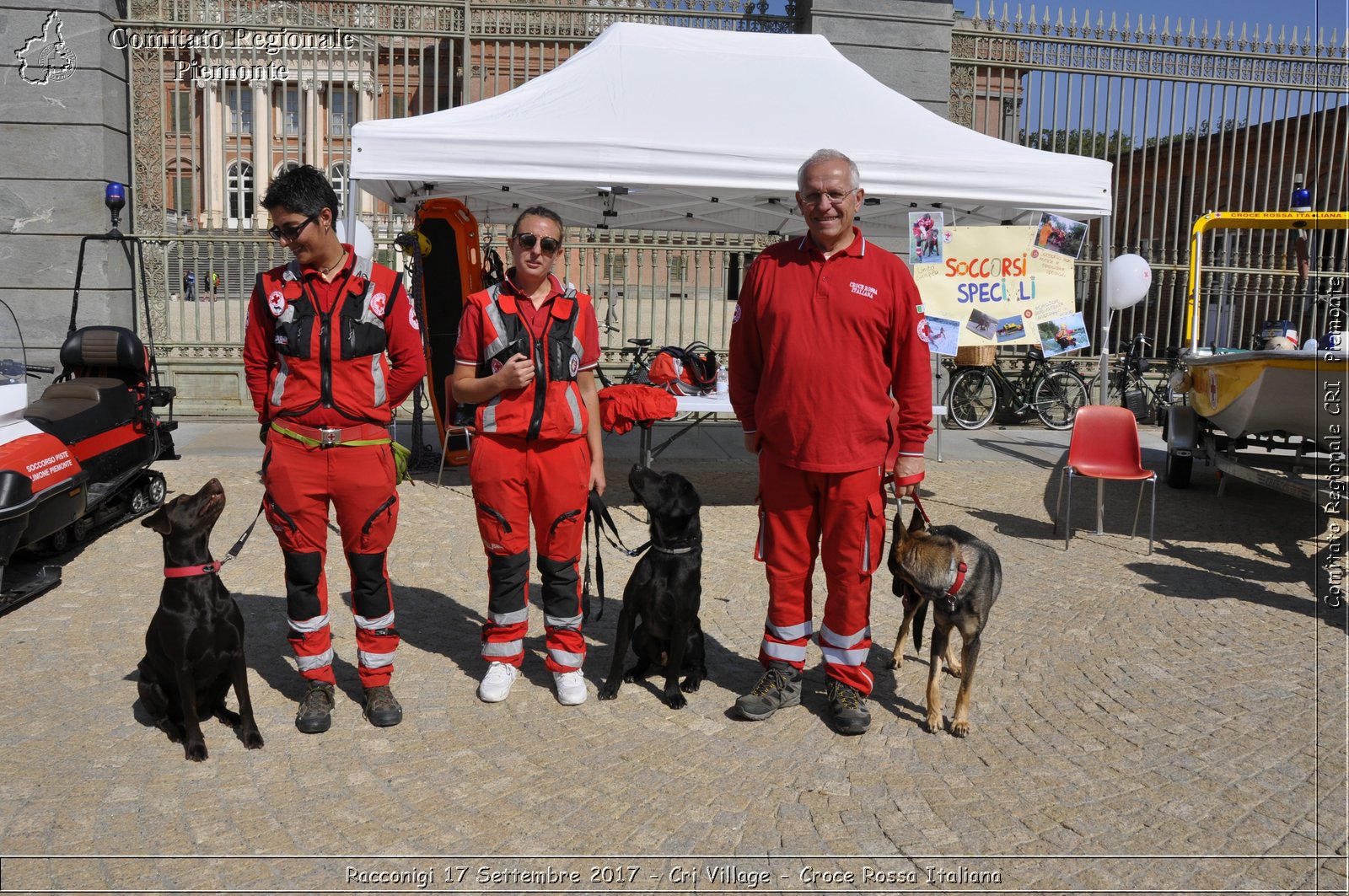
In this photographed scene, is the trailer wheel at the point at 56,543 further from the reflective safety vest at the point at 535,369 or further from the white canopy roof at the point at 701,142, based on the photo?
the reflective safety vest at the point at 535,369

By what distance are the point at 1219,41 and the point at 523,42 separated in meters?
8.55

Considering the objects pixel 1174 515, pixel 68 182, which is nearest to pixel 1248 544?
pixel 1174 515

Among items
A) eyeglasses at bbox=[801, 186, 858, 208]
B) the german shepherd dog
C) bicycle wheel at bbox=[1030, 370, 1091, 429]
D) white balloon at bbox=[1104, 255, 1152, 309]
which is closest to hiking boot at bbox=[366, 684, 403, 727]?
the german shepherd dog

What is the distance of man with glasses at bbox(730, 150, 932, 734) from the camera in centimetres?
371

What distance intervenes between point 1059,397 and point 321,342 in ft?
36.8

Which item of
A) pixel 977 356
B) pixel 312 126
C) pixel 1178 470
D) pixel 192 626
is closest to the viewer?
pixel 192 626

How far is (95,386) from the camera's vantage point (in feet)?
21.1

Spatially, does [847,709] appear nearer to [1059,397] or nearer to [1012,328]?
[1012,328]

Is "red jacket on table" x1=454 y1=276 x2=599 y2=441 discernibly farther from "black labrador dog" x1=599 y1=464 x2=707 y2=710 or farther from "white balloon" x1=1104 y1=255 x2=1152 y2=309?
"white balloon" x1=1104 y1=255 x2=1152 y2=309

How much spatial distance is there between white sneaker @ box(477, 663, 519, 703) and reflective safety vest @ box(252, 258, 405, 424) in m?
1.18

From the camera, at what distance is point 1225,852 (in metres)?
3.08

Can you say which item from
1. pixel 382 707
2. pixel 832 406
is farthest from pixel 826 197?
pixel 382 707

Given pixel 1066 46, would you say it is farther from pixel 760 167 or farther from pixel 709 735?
pixel 709 735

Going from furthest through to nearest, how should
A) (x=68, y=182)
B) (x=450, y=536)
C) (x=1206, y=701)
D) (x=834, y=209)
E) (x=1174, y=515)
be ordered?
1. (x=68, y=182)
2. (x=1174, y=515)
3. (x=450, y=536)
4. (x=1206, y=701)
5. (x=834, y=209)
